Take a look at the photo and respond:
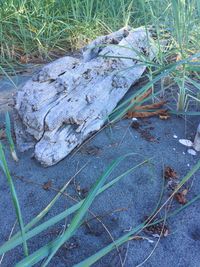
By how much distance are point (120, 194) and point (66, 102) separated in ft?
1.70

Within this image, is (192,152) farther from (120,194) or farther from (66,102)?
(66,102)

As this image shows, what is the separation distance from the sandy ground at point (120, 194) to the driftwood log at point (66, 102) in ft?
0.23

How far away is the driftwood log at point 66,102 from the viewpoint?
1.70m

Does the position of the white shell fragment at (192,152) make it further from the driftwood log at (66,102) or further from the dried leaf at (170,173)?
the driftwood log at (66,102)

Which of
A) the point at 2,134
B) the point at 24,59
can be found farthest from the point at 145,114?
the point at 24,59

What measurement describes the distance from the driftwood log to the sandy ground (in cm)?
7

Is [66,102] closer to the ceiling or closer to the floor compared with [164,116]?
closer to the ceiling

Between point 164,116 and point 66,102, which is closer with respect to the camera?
point 66,102

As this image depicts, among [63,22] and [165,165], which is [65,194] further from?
[63,22]

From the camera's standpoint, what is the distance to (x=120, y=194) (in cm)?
154

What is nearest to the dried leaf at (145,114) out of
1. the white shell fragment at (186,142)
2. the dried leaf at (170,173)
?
the white shell fragment at (186,142)

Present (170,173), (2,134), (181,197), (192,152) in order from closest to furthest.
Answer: (181,197) < (170,173) < (192,152) < (2,134)

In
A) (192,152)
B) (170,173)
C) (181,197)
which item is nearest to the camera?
(181,197)

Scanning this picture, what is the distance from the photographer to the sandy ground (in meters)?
1.31
